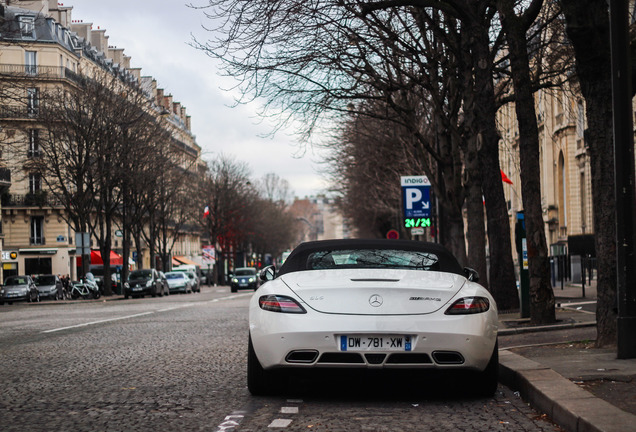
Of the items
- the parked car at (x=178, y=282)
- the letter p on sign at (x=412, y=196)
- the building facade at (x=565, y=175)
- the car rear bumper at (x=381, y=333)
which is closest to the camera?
the car rear bumper at (x=381, y=333)

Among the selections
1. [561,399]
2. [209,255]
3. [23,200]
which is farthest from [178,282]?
[561,399]

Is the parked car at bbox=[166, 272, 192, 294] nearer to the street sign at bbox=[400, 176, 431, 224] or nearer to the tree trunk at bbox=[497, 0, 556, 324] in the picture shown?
the street sign at bbox=[400, 176, 431, 224]

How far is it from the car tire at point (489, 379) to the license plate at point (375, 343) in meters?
0.79

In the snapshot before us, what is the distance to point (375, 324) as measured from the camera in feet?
26.2

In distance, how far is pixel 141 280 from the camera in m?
54.5

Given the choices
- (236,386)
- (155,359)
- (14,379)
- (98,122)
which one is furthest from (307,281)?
(98,122)

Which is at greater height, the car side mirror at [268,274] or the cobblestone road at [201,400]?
the car side mirror at [268,274]

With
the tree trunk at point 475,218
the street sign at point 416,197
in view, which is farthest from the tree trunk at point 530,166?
the street sign at point 416,197

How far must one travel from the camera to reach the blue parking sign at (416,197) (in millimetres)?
30414

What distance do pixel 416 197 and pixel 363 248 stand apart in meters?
21.4

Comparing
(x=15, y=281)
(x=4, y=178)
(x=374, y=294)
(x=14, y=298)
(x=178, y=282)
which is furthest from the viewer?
(x=178, y=282)

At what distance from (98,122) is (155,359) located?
4050 cm

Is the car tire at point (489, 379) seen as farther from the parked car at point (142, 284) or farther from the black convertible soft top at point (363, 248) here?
the parked car at point (142, 284)

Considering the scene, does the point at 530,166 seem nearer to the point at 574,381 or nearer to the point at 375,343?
the point at 574,381
